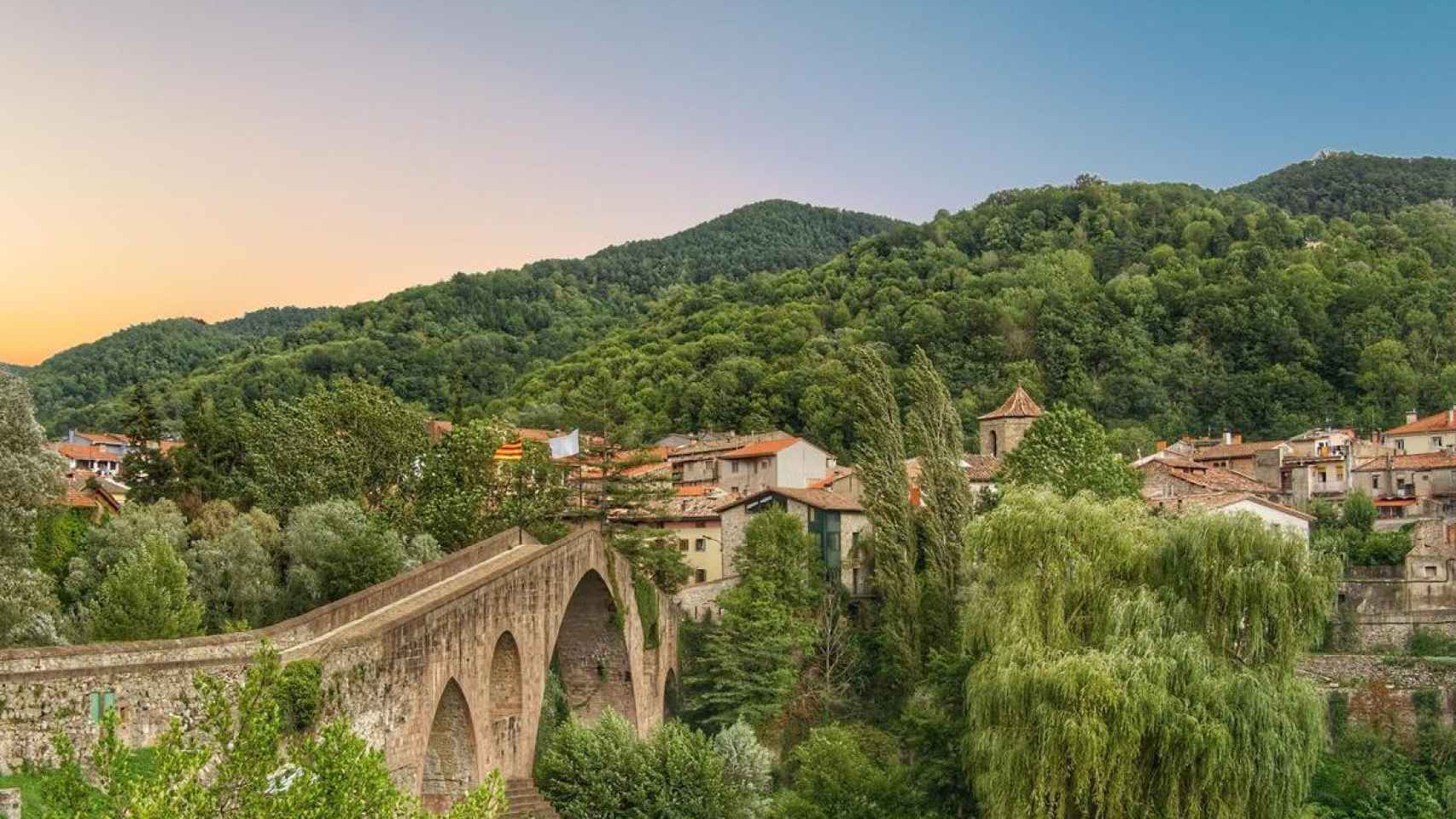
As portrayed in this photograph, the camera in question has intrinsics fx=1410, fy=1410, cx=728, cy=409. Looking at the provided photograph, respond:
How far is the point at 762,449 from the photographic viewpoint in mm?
60844

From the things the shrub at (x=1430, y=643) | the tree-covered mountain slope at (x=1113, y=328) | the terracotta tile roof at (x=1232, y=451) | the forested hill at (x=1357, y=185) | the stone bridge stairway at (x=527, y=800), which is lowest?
the shrub at (x=1430, y=643)

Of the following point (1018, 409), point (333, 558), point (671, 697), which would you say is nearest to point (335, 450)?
point (333, 558)

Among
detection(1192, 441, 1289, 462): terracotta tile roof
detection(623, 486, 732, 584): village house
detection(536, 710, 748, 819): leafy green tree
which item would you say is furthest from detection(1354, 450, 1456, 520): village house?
detection(536, 710, 748, 819): leafy green tree

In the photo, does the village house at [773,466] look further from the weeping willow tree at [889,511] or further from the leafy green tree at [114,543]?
the leafy green tree at [114,543]

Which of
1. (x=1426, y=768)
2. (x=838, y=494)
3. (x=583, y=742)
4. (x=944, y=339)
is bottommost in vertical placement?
(x=1426, y=768)

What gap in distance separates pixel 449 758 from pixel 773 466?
113 feet

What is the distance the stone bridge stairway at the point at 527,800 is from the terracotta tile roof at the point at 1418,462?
4771cm

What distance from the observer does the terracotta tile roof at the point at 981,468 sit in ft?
181

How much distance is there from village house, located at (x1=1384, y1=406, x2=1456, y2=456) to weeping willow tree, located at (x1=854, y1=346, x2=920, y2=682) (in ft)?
112

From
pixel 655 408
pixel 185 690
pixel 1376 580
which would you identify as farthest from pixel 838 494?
pixel 655 408

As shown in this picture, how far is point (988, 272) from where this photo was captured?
11469cm

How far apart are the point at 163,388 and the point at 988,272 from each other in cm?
6623

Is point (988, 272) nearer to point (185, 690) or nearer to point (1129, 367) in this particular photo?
point (1129, 367)

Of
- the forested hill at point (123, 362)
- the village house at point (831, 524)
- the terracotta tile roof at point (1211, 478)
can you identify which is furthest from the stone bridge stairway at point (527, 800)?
the forested hill at point (123, 362)
